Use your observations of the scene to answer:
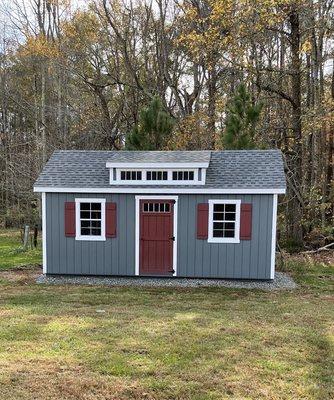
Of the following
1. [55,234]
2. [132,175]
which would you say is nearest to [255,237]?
[132,175]

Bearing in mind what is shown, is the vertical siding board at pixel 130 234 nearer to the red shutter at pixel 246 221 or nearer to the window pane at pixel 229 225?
the window pane at pixel 229 225

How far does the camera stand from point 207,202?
9719 mm

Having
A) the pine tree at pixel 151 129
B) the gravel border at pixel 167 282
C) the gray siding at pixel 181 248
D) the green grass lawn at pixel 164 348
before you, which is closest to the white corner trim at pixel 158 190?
the gray siding at pixel 181 248

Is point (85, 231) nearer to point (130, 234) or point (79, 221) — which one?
point (79, 221)

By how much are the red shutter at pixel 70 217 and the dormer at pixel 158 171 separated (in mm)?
1155

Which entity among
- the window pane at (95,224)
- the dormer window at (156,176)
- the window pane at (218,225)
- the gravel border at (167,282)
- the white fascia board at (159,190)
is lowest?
the gravel border at (167,282)

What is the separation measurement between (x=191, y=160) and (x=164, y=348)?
6.00m

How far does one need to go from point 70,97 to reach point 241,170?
13.7 metres

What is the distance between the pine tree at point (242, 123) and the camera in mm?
12188

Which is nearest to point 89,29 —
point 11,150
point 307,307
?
point 11,150

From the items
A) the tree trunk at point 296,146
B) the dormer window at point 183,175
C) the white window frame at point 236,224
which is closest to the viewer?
the white window frame at point 236,224

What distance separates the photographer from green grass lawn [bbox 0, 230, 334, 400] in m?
3.66

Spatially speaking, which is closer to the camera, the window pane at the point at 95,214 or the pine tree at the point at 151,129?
the window pane at the point at 95,214

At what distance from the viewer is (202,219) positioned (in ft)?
31.9
